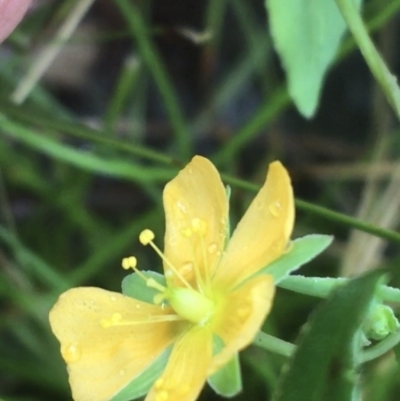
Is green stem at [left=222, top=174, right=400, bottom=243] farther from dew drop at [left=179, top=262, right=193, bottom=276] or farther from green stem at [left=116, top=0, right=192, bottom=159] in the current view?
green stem at [left=116, top=0, right=192, bottom=159]

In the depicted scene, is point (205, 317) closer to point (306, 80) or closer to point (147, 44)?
point (306, 80)

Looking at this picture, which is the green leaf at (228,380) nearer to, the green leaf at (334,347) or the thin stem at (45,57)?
the green leaf at (334,347)

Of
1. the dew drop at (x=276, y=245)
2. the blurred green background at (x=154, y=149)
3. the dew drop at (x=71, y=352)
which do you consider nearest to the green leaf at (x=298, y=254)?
the dew drop at (x=276, y=245)

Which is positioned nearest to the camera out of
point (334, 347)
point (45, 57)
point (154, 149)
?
point (334, 347)

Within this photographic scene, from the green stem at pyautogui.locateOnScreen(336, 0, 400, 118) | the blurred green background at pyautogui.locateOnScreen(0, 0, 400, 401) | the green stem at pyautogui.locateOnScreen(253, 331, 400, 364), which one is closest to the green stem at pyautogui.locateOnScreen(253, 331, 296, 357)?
the green stem at pyautogui.locateOnScreen(253, 331, 400, 364)

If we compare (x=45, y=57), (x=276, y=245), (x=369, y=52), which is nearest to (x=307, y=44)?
(x=369, y=52)

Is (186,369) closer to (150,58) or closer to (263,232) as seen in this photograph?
(263,232)
